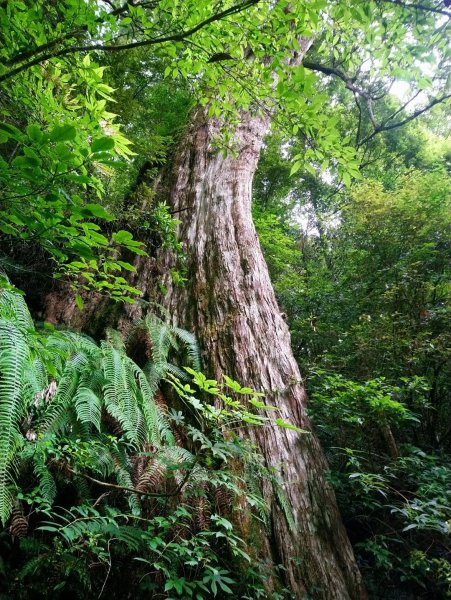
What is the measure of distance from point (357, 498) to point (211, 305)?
248 cm

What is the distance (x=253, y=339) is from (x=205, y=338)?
498 millimetres

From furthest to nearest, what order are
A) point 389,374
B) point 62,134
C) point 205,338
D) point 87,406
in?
point 389,374 < point 205,338 < point 87,406 < point 62,134

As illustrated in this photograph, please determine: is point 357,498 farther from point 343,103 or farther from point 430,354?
point 343,103

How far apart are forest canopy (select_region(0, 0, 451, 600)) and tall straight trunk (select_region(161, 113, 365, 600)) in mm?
21

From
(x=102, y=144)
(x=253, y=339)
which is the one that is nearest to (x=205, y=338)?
(x=253, y=339)

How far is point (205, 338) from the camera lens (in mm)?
3424

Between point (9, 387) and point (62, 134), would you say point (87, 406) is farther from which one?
point (62, 134)

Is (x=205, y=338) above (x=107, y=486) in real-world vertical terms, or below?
above

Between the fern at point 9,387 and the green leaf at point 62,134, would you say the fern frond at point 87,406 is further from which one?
the green leaf at point 62,134

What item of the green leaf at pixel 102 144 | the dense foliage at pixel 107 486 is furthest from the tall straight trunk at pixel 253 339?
the green leaf at pixel 102 144

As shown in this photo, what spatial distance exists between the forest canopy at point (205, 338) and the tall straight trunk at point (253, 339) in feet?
0.07

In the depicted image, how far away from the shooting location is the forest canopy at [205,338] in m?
1.73

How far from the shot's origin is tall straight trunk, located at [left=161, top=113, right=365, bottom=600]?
8.16ft

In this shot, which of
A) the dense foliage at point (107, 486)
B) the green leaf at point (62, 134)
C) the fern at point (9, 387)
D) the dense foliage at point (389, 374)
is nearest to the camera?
the green leaf at point (62, 134)
